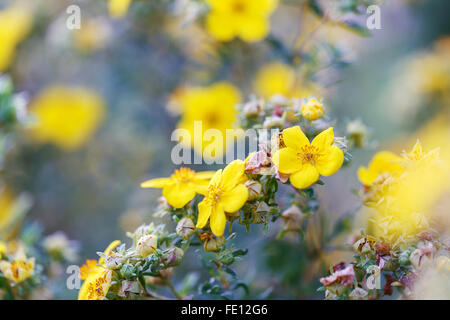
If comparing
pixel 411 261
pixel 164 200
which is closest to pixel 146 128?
pixel 164 200

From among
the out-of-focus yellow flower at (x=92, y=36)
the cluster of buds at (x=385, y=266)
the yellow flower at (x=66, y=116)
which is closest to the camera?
the cluster of buds at (x=385, y=266)

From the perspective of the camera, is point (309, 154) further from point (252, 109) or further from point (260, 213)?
point (252, 109)

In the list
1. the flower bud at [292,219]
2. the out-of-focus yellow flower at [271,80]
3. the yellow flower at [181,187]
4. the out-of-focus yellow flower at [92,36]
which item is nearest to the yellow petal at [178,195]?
the yellow flower at [181,187]

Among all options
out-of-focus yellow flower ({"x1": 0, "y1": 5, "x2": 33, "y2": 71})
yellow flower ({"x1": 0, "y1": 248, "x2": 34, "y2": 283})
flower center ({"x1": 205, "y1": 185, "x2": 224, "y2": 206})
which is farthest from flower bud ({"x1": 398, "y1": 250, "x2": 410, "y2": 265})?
out-of-focus yellow flower ({"x1": 0, "y1": 5, "x2": 33, "y2": 71})

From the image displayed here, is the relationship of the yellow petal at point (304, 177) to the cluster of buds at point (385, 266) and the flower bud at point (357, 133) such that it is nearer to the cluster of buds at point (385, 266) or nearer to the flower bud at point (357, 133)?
the cluster of buds at point (385, 266)

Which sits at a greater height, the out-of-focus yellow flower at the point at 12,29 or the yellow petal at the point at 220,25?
the out-of-focus yellow flower at the point at 12,29

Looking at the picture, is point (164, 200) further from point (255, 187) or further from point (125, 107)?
point (125, 107)
